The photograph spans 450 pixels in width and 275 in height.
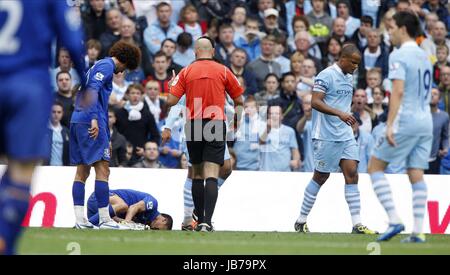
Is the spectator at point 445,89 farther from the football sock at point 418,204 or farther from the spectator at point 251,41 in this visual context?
the football sock at point 418,204

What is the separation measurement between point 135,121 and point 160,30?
2650 mm

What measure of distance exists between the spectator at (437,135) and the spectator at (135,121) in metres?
5.20

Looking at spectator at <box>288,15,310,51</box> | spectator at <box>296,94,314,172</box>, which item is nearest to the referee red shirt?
spectator at <box>296,94,314,172</box>

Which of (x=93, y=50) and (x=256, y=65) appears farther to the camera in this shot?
(x=256, y=65)

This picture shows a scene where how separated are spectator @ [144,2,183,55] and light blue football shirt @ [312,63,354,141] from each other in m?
6.44

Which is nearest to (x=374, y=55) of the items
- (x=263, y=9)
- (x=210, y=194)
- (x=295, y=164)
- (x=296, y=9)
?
(x=296, y=9)

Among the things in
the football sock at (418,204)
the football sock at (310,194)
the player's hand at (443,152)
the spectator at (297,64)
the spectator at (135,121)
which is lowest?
the football sock at (418,204)

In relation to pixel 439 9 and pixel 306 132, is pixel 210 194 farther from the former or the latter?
pixel 439 9

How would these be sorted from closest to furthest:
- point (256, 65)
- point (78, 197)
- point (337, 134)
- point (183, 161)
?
point (78, 197) → point (337, 134) → point (183, 161) → point (256, 65)

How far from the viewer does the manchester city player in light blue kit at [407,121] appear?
12.9 m

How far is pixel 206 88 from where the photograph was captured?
15.5m

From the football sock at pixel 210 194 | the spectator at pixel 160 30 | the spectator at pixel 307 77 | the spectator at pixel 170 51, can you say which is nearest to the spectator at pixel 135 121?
the spectator at pixel 170 51

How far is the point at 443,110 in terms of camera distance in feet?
74.1
